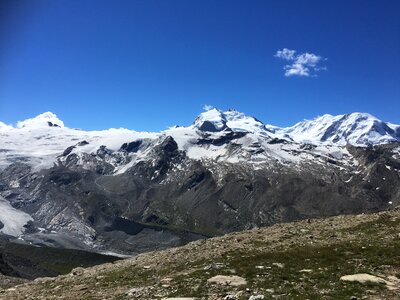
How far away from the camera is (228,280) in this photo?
2538 cm

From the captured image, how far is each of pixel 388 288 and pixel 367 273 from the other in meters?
2.63

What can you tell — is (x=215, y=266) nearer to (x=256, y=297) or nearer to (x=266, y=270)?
(x=266, y=270)

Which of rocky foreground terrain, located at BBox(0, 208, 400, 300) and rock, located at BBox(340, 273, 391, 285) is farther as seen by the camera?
rock, located at BBox(340, 273, 391, 285)

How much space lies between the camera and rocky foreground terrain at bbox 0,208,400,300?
2312cm

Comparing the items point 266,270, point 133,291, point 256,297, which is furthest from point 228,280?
point 133,291

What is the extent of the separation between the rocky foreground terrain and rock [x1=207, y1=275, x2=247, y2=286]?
0.06m

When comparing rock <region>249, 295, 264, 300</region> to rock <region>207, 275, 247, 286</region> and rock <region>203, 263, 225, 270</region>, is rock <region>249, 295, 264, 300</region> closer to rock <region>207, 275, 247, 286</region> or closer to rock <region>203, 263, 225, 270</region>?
rock <region>207, 275, 247, 286</region>

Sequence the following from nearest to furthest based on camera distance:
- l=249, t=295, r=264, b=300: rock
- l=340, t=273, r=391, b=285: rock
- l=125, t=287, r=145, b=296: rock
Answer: l=249, t=295, r=264, b=300: rock < l=340, t=273, r=391, b=285: rock < l=125, t=287, r=145, b=296: rock

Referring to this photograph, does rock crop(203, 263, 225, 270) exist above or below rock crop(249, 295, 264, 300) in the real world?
above

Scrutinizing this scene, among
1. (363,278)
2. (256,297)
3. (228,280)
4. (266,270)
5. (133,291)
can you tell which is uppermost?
(266,270)

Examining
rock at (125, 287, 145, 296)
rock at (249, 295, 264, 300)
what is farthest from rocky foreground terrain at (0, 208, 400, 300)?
rock at (249, 295, 264, 300)

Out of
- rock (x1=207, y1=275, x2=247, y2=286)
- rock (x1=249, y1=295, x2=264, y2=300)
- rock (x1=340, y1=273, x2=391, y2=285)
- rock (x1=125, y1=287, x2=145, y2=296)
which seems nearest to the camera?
rock (x1=249, y1=295, x2=264, y2=300)

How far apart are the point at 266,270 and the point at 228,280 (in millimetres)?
2898

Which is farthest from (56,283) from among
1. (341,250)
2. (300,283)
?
(341,250)
